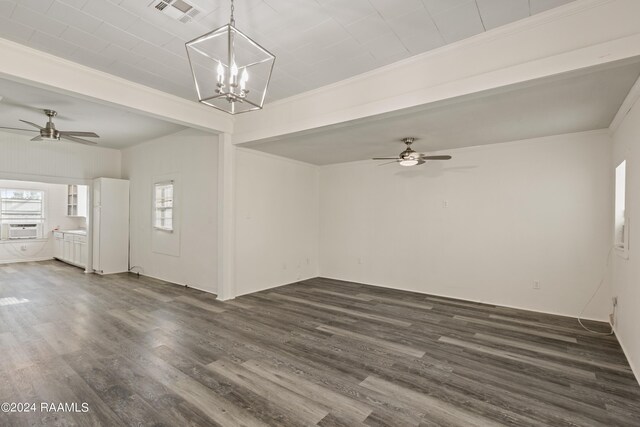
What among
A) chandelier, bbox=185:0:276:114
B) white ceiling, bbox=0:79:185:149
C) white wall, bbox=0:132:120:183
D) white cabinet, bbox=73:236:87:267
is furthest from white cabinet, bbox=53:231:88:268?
chandelier, bbox=185:0:276:114

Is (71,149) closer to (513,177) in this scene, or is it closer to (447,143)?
(447,143)

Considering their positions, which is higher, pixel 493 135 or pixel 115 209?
pixel 493 135

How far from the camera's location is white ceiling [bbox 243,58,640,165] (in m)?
2.79

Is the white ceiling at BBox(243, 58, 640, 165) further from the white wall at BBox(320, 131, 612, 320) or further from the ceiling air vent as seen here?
the ceiling air vent

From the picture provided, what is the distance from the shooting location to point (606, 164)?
4238 millimetres

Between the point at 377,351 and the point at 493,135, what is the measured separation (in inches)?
141

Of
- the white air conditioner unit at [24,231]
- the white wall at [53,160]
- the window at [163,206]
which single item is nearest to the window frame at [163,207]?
the window at [163,206]

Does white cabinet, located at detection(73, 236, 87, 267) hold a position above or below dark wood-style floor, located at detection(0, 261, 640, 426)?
above

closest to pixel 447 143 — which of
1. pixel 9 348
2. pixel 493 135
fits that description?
pixel 493 135

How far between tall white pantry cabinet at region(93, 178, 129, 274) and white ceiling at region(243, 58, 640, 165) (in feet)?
13.5

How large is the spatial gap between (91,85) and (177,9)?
68.7 inches

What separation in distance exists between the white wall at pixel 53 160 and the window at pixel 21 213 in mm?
2982

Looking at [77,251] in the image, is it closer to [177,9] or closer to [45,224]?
[45,224]

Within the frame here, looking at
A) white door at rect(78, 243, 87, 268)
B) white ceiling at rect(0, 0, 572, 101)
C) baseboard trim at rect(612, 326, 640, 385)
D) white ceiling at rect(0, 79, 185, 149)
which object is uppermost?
white ceiling at rect(0, 0, 572, 101)
